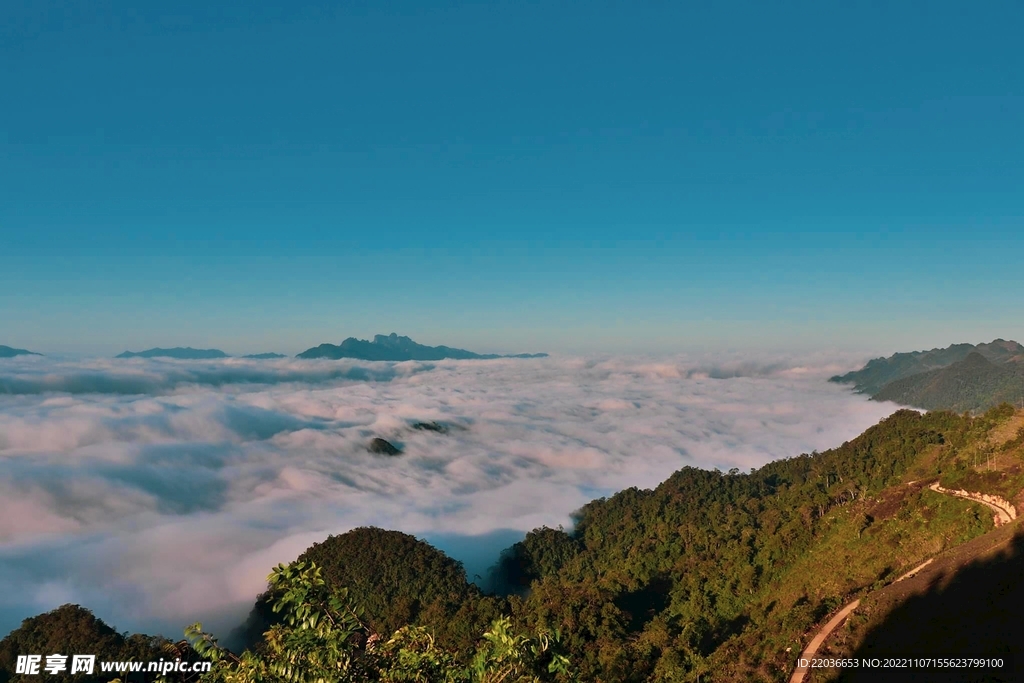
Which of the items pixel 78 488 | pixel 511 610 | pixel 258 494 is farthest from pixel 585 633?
pixel 78 488

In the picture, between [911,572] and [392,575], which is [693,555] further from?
[392,575]

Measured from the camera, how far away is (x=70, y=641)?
1730 inches

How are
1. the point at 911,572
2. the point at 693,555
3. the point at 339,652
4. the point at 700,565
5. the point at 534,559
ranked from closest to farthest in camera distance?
the point at 339,652, the point at 911,572, the point at 700,565, the point at 693,555, the point at 534,559

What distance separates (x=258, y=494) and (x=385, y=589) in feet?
379

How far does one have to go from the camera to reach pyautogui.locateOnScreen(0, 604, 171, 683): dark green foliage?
41312 millimetres

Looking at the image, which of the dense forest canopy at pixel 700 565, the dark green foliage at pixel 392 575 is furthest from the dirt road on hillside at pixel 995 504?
the dark green foliage at pixel 392 575

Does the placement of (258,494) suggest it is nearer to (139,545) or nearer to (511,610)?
(139,545)

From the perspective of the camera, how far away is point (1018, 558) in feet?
88.4

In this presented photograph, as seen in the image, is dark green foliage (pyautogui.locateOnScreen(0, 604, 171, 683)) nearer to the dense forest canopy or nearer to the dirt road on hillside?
the dense forest canopy

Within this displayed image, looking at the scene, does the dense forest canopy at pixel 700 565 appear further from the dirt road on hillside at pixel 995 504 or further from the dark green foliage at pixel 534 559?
the dirt road on hillside at pixel 995 504

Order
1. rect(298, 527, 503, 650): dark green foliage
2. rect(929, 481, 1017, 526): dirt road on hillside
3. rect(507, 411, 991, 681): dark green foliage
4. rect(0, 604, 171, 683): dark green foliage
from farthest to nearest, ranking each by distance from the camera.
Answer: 1. rect(298, 527, 503, 650): dark green foliage
2. rect(0, 604, 171, 683): dark green foliage
3. rect(507, 411, 991, 681): dark green foliage
4. rect(929, 481, 1017, 526): dirt road on hillside

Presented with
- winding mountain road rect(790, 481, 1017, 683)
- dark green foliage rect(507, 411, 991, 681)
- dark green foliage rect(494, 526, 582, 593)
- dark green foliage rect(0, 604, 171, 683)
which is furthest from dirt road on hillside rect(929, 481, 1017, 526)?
dark green foliage rect(0, 604, 171, 683)

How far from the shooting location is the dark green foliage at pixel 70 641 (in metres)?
41.3

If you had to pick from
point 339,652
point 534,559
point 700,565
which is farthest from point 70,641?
point 534,559
